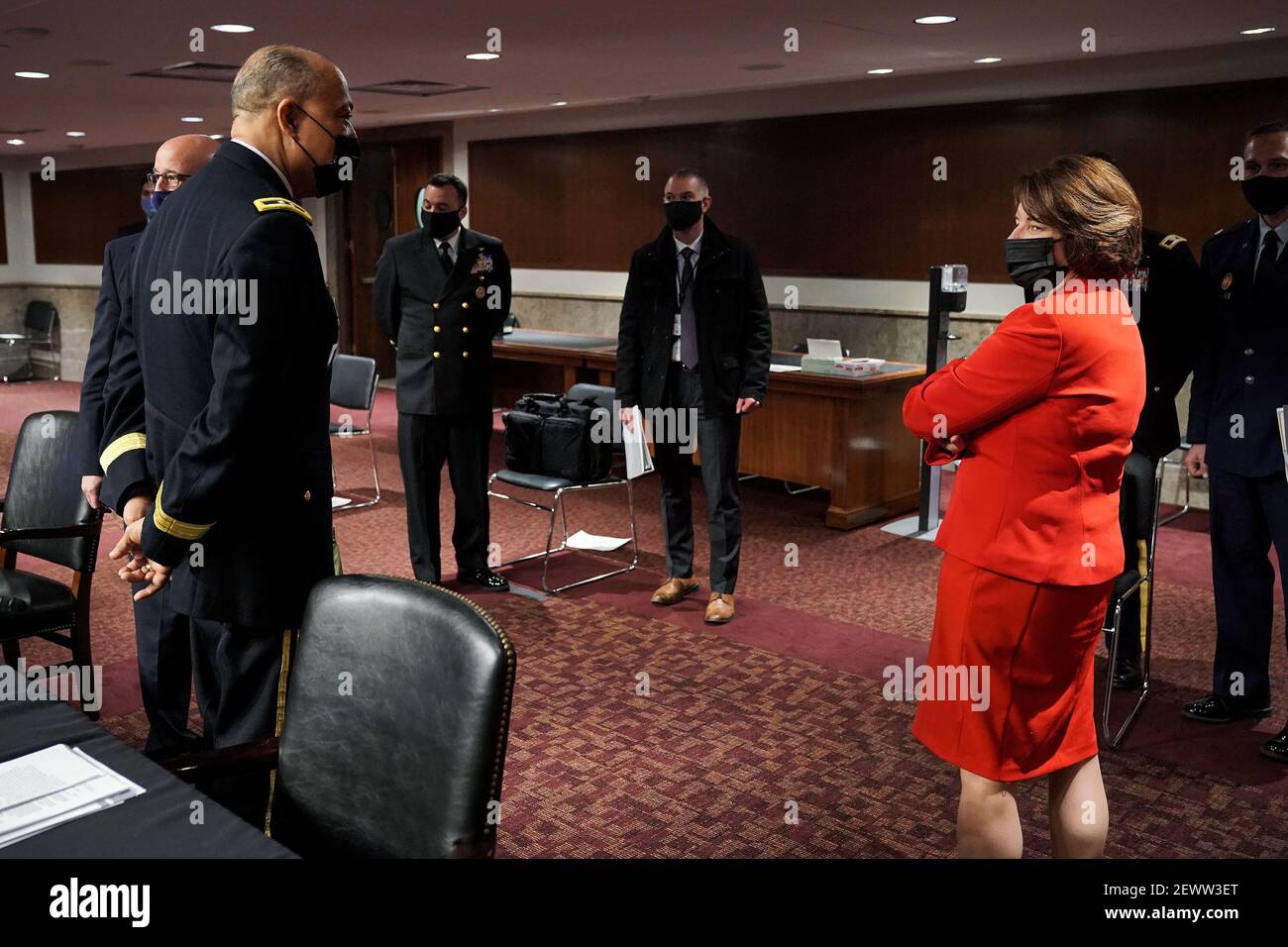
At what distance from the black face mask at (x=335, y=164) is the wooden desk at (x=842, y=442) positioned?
4.21m

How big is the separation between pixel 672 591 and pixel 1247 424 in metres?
2.31

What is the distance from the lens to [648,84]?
25.7 ft

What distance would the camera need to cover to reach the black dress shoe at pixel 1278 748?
3.41 metres

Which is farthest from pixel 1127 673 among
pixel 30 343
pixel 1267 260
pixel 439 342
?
pixel 30 343

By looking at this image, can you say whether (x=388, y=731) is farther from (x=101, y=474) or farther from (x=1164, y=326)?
(x=1164, y=326)

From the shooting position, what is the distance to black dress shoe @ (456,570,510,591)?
511 centimetres

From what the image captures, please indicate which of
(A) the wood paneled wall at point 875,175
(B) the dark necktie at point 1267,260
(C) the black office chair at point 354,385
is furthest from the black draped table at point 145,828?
(A) the wood paneled wall at point 875,175

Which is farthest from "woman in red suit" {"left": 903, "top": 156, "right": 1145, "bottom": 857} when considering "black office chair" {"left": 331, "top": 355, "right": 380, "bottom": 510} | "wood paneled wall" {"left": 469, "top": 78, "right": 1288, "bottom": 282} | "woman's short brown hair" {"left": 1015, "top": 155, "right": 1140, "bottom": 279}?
"wood paneled wall" {"left": 469, "top": 78, "right": 1288, "bottom": 282}

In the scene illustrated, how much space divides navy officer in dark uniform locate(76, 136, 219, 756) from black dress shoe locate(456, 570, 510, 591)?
192 centimetres

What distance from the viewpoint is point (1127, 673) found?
157 inches

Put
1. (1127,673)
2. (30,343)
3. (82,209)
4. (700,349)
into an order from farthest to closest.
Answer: (82,209) → (30,343) → (700,349) → (1127,673)

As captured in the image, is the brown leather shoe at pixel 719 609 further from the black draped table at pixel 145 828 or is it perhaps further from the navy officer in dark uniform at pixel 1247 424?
the black draped table at pixel 145 828
